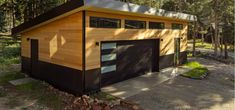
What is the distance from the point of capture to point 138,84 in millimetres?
8891

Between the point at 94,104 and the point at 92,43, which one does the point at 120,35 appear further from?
the point at 94,104

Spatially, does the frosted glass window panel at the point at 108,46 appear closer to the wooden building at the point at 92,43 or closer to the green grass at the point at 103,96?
the wooden building at the point at 92,43

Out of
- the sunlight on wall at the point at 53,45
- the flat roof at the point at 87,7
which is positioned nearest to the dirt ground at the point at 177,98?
the sunlight on wall at the point at 53,45

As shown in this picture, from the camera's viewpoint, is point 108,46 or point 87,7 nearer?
point 87,7

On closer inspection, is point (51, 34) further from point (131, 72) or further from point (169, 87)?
point (169, 87)

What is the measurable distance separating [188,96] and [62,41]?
5288 millimetres

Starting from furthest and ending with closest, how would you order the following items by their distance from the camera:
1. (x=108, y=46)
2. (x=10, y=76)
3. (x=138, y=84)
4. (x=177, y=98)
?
(x=10, y=76)
(x=138, y=84)
(x=108, y=46)
(x=177, y=98)

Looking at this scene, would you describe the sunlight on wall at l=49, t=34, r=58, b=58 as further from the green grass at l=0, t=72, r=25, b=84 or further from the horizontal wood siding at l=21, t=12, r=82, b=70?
the green grass at l=0, t=72, r=25, b=84

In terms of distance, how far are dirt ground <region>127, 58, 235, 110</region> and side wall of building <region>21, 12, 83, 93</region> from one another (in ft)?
7.47

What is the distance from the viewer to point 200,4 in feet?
68.3

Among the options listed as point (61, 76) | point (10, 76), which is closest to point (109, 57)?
point (61, 76)

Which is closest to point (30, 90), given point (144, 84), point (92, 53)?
point (92, 53)

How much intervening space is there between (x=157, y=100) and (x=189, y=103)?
1118mm

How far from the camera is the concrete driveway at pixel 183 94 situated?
23.0 feet
